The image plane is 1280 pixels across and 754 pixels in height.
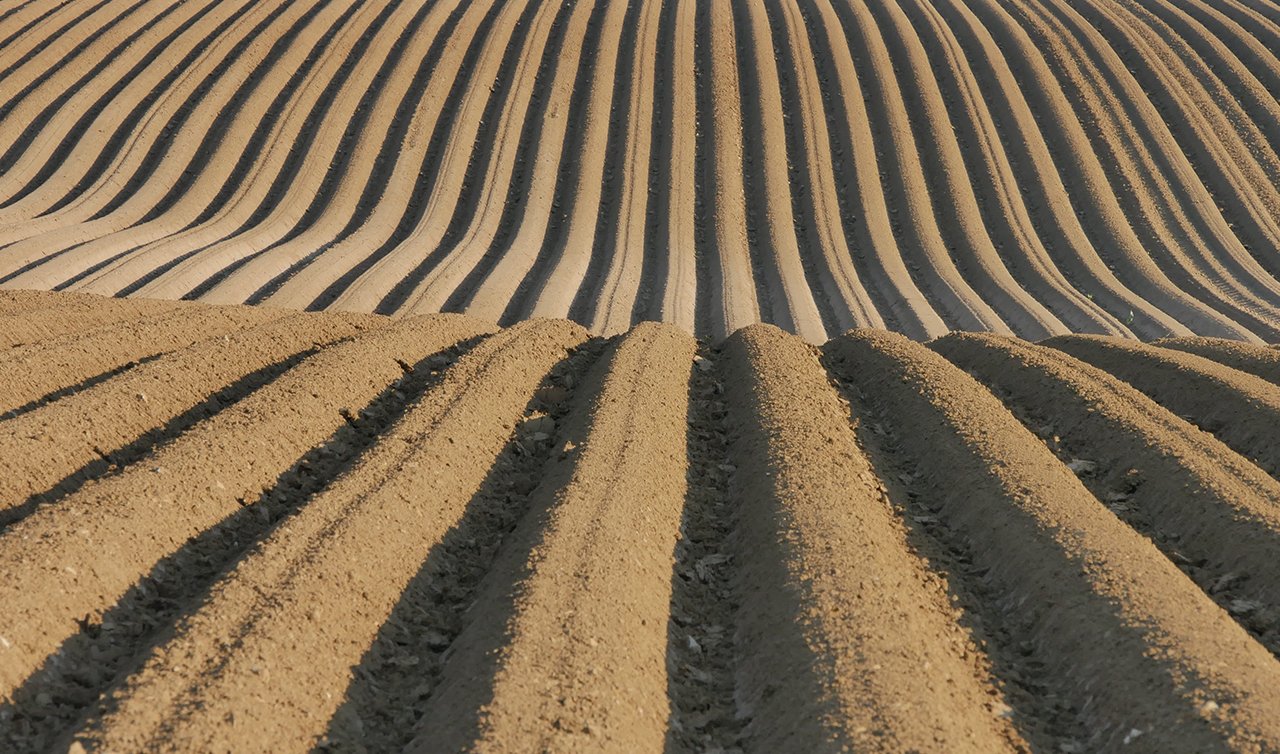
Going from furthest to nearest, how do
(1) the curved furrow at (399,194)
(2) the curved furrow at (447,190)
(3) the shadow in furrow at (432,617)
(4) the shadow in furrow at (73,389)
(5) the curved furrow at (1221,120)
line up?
(5) the curved furrow at (1221,120), (1) the curved furrow at (399,194), (2) the curved furrow at (447,190), (4) the shadow in furrow at (73,389), (3) the shadow in furrow at (432,617)

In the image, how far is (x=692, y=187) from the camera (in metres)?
21.0

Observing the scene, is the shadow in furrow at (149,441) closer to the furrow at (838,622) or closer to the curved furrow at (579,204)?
the furrow at (838,622)

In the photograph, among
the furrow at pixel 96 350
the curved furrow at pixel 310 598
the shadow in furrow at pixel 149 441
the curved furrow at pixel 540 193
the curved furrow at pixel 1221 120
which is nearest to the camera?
the curved furrow at pixel 310 598

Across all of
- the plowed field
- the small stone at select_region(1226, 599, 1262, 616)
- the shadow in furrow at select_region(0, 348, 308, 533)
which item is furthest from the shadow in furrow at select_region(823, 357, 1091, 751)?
the shadow in furrow at select_region(0, 348, 308, 533)

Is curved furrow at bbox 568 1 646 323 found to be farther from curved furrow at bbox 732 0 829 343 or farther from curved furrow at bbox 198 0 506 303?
curved furrow at bbox 198 0 506 303

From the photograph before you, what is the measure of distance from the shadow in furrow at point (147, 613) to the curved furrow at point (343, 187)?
9.75 m

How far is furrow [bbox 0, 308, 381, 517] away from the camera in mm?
6039

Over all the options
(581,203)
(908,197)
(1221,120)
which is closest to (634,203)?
(581,203)

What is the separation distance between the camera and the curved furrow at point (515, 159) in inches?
669

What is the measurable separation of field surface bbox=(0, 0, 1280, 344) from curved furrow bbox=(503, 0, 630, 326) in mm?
75

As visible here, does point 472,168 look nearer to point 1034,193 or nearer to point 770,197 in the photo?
point 770,197

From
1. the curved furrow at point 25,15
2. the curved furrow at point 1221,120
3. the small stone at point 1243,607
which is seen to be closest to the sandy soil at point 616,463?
the small stone at point 1243,607

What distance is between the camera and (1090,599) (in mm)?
5156

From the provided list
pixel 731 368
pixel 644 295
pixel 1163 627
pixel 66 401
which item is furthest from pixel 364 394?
pixel 644 295
